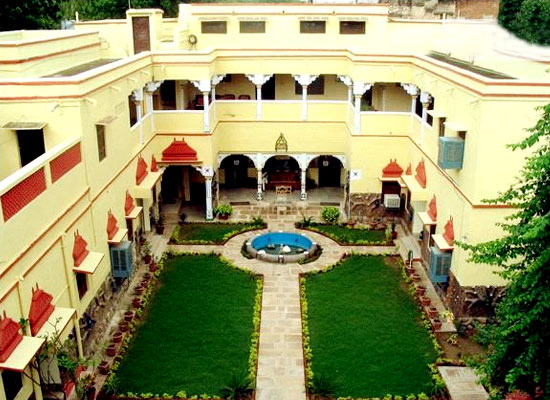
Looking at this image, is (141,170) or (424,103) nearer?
(141,170)

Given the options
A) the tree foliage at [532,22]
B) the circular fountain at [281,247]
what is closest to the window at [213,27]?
the circular fountain at [281,247]

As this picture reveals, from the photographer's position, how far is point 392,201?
843 inches

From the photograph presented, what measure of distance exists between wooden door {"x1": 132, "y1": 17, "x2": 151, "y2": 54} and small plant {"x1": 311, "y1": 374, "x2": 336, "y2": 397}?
15.9 meters

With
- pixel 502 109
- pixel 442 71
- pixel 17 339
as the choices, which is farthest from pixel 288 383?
pixel 442 71

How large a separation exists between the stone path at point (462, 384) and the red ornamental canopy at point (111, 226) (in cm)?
844

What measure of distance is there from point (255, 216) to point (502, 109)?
11.3 metres

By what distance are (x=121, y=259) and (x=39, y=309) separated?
4.55 metres

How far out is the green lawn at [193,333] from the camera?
12.6 metres

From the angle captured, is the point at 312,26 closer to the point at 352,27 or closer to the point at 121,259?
the point at 352,27

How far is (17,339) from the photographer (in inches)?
365

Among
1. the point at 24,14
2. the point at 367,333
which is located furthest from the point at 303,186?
the point at 24,14

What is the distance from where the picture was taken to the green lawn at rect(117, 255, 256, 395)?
12633 millimetres

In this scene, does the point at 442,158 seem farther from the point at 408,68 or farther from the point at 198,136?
the point at 198,136

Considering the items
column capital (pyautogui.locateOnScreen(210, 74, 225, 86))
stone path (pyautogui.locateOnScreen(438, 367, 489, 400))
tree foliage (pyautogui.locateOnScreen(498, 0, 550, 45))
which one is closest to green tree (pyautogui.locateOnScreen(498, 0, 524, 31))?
tree foliage (pyautogui.locateOnScreen(498, 0, 550, 45))
